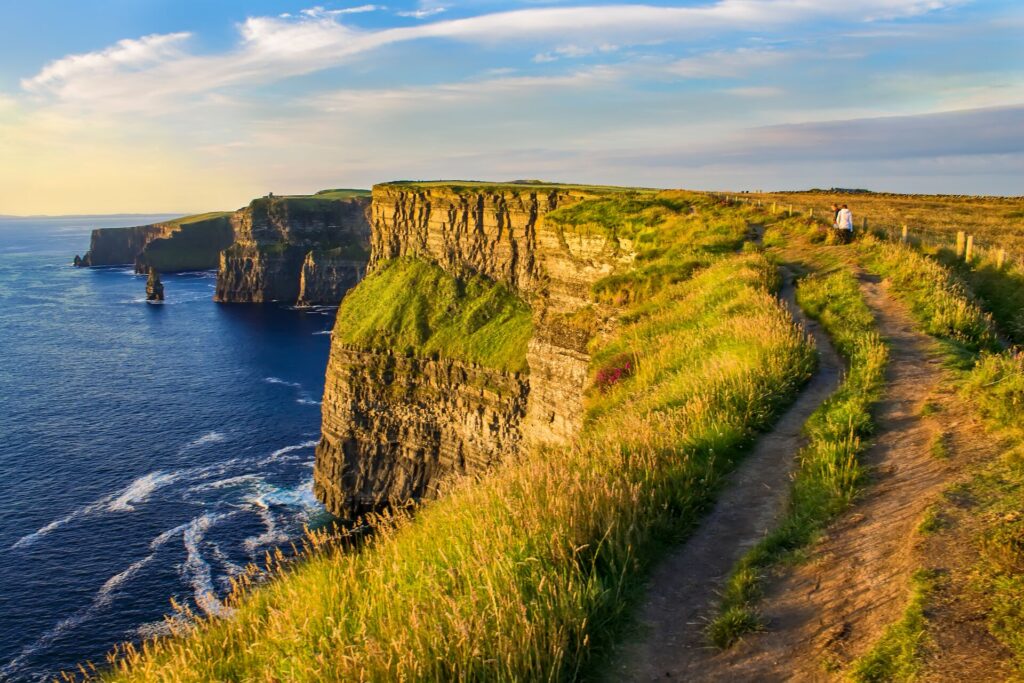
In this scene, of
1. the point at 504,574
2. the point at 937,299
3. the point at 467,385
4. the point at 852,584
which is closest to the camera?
the point at 504,574

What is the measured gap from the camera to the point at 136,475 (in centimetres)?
5991

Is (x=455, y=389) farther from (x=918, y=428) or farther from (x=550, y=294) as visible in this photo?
(x=918, y=428)

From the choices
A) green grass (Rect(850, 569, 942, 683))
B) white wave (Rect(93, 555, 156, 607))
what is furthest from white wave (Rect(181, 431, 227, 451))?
green grass (Rect(850, 569, 942, 683))

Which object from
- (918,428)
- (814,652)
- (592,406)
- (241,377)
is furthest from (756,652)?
(241,377)

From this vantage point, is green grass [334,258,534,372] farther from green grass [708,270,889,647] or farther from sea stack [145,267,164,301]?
sea stack [145,267,164,301]

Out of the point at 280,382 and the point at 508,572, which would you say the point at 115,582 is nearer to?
the point at 280,382

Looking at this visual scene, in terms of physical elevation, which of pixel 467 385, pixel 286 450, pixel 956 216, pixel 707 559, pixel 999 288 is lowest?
pixel 286 450

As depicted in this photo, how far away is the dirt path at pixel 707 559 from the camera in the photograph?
652 centimetres

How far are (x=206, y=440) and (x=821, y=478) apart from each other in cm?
7074

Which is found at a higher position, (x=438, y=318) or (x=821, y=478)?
(x=821, y=478)

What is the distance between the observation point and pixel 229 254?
545ft

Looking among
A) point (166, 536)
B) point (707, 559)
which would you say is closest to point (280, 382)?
point (166, 536)

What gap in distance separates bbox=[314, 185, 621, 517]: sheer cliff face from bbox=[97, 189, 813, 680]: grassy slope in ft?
115

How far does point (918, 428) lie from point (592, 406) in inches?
392
